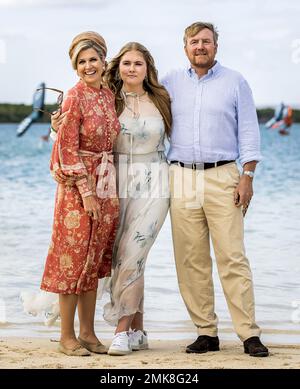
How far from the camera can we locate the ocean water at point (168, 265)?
563cm

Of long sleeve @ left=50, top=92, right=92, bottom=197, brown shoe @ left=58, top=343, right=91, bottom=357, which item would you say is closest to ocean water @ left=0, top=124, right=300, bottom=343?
brown shoe @ left=58, top=343, right=91, bottom=357

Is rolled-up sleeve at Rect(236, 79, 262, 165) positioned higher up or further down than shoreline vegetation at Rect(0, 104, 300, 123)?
further down

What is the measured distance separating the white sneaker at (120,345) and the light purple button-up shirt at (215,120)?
86cm

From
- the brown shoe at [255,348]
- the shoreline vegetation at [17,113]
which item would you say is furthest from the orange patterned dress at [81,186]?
the shoreline vegetation at [17,113]

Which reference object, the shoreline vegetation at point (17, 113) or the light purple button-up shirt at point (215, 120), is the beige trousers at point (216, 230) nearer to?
the light purple button-up shirt at point (215, 120)

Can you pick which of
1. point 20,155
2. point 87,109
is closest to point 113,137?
point 87,109

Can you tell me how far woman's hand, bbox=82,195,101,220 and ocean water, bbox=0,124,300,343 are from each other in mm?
1077

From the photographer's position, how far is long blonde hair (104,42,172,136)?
4660 millimetres

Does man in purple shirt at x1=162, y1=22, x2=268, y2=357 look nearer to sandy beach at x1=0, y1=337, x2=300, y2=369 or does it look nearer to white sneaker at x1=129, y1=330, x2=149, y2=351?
sandy beach at x1=0, y1=337, x2=300, y2=369

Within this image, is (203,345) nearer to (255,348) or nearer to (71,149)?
(255,348)

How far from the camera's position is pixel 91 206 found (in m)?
4.45

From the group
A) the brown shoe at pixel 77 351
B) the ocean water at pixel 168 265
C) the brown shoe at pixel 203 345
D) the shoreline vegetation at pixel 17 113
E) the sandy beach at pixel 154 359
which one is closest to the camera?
the sandy beach at pixel 154 359

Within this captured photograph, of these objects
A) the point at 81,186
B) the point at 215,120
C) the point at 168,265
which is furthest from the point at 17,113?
the point at 81,186
